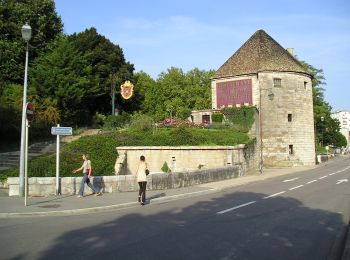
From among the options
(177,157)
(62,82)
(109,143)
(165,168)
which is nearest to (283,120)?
(177,157)

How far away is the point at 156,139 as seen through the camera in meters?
30.4

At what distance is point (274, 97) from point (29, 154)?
2541cm

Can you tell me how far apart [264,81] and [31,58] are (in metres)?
22.5

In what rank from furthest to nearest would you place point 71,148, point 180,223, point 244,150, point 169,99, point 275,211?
point 169,99 → point 244,150 → point 71,148 → point 275,211 → point 180,223

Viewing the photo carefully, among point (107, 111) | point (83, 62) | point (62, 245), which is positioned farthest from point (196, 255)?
point (107, 111)

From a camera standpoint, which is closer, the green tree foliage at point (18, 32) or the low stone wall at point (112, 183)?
the low stone wall at point (112, 183)

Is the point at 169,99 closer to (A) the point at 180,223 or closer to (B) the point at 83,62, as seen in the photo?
(B) the point at 83,62

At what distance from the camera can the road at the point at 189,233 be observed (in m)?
8.10

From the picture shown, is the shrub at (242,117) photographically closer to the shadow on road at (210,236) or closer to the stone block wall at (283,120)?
the stone block wall at (283,120)

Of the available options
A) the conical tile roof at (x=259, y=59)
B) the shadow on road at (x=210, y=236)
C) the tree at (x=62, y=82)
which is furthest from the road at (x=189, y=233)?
the conical tile roof at (x=259, y=59)

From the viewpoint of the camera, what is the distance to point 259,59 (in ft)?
153

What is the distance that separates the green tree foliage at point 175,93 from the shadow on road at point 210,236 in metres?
64.1

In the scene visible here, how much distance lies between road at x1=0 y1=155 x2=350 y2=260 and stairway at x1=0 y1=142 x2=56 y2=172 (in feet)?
46.3

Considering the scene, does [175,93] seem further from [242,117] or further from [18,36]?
[18,36]
